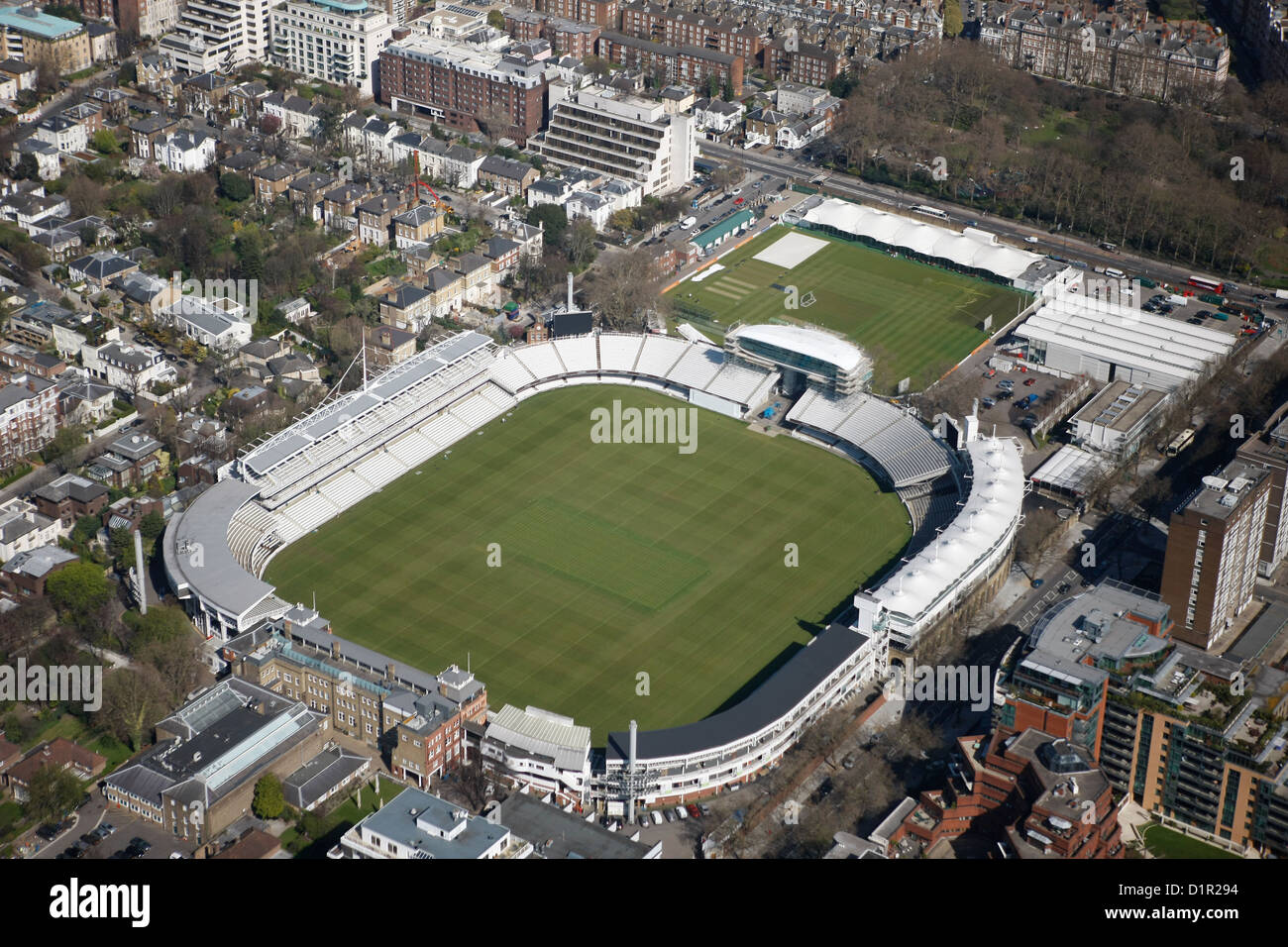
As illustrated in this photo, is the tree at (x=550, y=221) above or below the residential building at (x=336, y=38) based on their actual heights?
below

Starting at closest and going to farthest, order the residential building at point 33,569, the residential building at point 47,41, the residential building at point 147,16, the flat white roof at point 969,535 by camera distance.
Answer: the flat white roof at point 969,535
the residential building at point 33,569
the residential building at point 47,41
the residential building at point 147,16

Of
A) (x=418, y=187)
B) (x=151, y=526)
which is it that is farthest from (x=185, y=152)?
(x=151, y=526)

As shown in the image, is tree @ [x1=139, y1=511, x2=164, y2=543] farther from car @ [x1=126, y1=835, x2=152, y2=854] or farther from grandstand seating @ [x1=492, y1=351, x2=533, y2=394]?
grandstand seating @ [x1=492, y1=351, x2=533, y2=394]

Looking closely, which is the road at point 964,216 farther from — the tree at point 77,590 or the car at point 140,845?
the car at point 140,845

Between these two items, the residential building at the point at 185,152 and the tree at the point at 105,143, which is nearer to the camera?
the residential building at the point at 185,152

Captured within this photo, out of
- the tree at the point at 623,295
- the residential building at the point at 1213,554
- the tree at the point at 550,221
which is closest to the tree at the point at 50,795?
the residential building at the point at 1213,554

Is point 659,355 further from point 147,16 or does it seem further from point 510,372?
point 147,16
